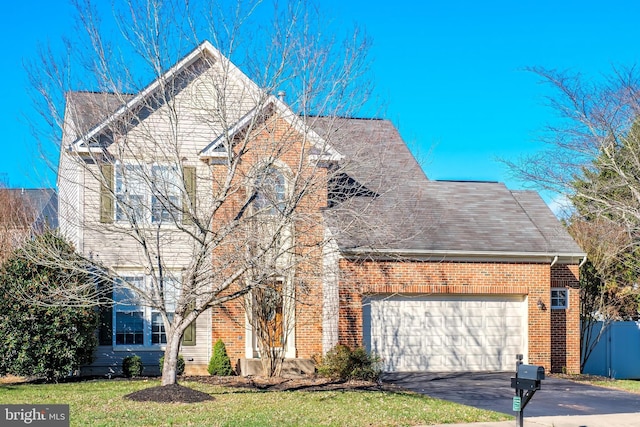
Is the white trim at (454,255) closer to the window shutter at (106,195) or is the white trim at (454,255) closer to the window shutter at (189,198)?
the window shutter at (189,198)

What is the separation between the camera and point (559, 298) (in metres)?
22.5

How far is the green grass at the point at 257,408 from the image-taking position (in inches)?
500

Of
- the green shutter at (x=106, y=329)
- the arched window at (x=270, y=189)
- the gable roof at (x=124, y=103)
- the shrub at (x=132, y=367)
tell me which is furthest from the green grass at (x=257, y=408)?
the gable roof at (x=124, y=103)

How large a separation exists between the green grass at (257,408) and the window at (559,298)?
24.9 ft

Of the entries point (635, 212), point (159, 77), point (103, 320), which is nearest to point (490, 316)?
point (635, 212)

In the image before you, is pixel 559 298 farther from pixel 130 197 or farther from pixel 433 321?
pixel 130 197

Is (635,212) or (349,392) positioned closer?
(349,392)

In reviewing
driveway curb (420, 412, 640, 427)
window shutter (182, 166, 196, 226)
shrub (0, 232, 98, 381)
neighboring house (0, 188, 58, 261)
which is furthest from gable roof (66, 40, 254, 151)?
driveway curb (420, 412, 640, 427)

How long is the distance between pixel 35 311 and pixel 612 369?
55.9ft

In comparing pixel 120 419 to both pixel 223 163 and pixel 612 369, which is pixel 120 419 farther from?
pixel 612 369

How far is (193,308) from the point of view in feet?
52.7

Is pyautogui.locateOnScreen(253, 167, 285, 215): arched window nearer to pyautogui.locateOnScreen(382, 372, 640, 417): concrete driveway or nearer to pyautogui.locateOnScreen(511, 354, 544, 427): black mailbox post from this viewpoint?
pyautogui.locateOnScreen(382, 372, 640, 417): concrete driveway

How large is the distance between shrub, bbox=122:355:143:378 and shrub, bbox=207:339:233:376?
1.70m

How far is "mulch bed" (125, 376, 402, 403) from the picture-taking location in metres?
14.6
